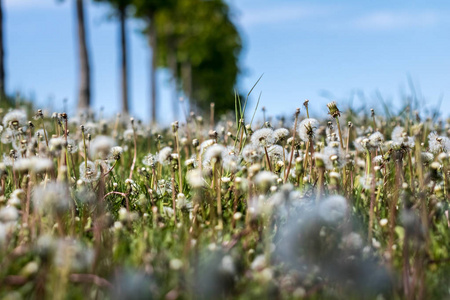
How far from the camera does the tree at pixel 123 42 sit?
64.6ft

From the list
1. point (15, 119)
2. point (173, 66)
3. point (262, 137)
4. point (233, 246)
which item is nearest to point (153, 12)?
point (173, 66)

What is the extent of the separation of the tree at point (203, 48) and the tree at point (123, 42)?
372 inches

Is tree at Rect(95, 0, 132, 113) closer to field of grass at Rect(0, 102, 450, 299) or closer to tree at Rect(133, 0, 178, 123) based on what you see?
tree at Rect(133, 0, 178, 123)

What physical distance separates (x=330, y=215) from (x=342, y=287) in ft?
0.99

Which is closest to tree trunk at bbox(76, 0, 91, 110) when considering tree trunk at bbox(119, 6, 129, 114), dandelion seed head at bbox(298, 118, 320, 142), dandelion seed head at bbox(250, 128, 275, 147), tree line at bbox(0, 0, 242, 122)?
tree trunk at bbox(119, 6, 129, 114)

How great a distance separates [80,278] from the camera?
1635 mm

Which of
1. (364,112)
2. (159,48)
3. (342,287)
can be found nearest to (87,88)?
(364,112)

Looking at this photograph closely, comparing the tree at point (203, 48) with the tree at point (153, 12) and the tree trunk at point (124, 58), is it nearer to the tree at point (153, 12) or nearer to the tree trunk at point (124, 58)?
the tree at point (153, 12)

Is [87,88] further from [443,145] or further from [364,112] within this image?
[443,145]

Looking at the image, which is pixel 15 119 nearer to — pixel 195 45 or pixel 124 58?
pixel 124 58

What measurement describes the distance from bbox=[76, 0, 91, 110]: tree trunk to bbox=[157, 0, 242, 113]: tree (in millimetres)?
14638

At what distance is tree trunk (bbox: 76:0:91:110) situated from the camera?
1520 cm

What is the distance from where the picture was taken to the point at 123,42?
19.7 meters

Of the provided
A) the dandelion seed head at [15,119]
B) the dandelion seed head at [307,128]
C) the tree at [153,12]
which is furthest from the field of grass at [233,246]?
the tree at [153,12]
